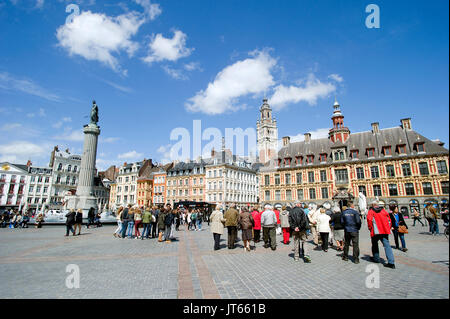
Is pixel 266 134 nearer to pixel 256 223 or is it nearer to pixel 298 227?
pixel 256 223

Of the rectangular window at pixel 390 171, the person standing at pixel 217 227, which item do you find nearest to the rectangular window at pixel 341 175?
the rectangular window at pixel 390 171

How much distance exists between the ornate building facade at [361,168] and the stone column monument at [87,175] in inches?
1156

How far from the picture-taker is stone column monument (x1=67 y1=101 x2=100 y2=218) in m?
26.1

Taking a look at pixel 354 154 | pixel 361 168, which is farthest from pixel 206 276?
pixel 354 154

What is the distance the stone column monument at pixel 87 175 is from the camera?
2608 centimetres

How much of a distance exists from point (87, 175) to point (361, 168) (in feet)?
129

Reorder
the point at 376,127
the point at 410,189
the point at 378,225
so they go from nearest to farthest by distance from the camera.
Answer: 1. the point at 378,225
2. the point at 410,189
3. the point at 376,127

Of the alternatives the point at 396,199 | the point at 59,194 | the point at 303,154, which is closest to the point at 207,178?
the point at 303,154

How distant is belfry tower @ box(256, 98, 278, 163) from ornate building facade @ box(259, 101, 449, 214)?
59361 millimetres

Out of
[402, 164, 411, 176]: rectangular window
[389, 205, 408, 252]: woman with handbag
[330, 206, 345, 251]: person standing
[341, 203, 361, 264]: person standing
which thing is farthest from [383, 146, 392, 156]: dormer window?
[341, 203, 361, 264]: person standing

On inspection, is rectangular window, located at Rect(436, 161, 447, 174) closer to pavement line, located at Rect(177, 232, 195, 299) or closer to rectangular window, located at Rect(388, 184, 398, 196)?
rectangular window, located at Rect(388, 184, 398, 196)

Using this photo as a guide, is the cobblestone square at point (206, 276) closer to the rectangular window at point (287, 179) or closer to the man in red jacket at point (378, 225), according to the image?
the man in red jacket at point (378, 225)

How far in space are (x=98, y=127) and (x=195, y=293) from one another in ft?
94.0

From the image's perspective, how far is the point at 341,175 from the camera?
129 ft
